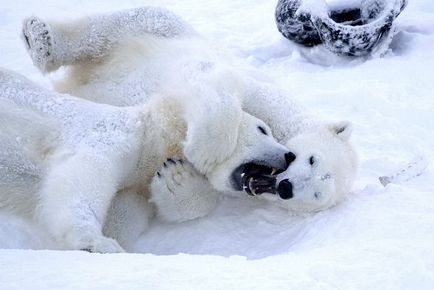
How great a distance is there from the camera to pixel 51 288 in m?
1.35

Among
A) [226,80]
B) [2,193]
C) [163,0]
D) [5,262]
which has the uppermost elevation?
[5,262]

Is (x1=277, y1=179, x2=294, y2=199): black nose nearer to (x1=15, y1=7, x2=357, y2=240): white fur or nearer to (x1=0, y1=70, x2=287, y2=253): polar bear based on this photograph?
(x1=15, y1=7, x2=357, y2=240): white fur

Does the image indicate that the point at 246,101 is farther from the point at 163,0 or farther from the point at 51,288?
the point at 163,0

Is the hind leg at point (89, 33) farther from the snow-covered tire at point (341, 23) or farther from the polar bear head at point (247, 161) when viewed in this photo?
the snow-covered tire at point (341, 23)

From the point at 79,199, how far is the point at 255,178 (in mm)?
792

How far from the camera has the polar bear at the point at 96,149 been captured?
92.3 inches

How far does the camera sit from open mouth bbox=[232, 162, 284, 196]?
8.94 ft

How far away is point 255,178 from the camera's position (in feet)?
9.07

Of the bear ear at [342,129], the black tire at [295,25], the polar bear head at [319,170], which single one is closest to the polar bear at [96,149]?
the polar bear head at [319,170]

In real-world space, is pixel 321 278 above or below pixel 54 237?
above

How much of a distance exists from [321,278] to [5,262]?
29.9 inches

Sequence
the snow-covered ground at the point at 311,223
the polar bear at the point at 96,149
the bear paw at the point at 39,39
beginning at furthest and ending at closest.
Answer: the bear paw at the point at 39,39 < the polar bear at the point at 96,149 < the snow-covered ground at the point at 311,223

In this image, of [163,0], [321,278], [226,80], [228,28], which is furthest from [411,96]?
[163,0]

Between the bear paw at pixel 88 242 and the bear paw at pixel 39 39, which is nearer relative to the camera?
the bear paw at pixel 88 242
